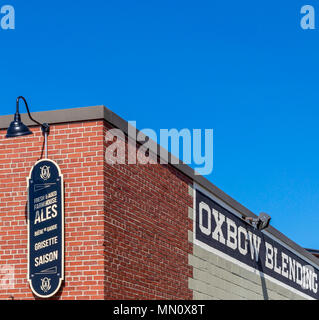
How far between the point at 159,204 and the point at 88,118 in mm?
3405

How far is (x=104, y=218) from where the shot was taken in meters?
15.8

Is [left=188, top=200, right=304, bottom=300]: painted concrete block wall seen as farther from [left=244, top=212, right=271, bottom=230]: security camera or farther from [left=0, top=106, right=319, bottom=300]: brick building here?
[left=244, top=212, right=271, bottom=230]: security camera

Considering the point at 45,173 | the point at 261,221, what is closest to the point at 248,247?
the point at 261,221

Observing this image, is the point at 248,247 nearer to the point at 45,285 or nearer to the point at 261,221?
the point at 261,221

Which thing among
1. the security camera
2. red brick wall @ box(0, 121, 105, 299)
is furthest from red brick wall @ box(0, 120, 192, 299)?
the security camera

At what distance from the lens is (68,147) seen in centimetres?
1639

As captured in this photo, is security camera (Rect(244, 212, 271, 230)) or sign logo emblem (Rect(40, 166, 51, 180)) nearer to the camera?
sign logo emblem (Rect(40, 166, 51, 180))

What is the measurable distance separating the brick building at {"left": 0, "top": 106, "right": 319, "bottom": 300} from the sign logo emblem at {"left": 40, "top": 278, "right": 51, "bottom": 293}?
0.25 meters

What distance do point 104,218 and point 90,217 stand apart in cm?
30

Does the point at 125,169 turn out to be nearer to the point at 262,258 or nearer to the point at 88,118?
the point at 88,118

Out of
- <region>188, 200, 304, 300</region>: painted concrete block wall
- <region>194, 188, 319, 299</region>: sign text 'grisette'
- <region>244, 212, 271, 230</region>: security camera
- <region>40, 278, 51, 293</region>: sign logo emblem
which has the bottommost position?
<region>40, 278, 51, 293</region>: sign logo emblem

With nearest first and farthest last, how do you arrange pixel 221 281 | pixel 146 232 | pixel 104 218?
pixel 104 218
pixel 146 232
pixel 221 281

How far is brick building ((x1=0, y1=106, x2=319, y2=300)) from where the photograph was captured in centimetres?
1577

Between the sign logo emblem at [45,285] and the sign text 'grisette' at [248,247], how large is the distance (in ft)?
19.7
